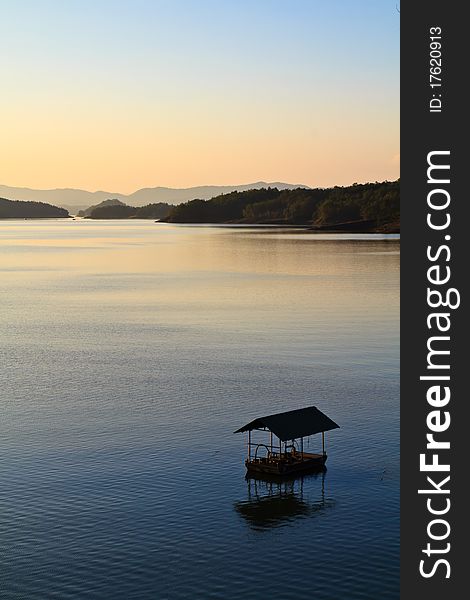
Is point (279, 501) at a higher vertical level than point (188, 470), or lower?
lower

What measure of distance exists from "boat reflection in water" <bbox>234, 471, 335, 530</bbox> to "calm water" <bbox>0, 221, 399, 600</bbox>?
6.3 inches

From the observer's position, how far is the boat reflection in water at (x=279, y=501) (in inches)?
2373

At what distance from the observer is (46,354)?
11775 centimetres

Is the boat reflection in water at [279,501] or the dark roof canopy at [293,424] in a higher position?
the dark roof canopy at [293,424]

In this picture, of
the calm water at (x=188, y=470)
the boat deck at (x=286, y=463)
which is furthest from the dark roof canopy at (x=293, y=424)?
the calm water at (x=188, y=470)

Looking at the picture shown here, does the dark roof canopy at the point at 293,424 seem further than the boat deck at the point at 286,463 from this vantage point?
Yes

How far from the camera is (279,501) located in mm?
63656

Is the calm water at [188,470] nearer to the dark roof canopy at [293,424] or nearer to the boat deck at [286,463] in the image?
the boat deck at [286,463]

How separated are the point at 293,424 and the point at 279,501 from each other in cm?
766

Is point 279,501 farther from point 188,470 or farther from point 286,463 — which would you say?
point 188,470

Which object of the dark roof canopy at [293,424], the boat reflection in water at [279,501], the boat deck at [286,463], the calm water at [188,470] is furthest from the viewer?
the dark roof canopy at [293,424]

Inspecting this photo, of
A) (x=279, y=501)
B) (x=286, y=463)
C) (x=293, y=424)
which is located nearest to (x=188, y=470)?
(x=286, y=463)

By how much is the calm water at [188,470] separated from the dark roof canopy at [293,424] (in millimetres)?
3023

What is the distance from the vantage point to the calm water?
51.7 metres
